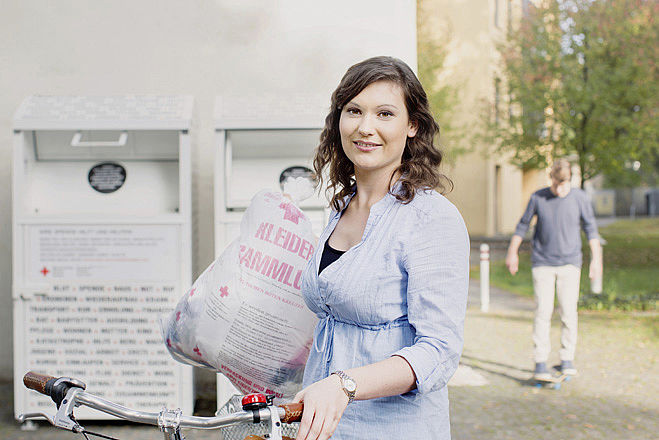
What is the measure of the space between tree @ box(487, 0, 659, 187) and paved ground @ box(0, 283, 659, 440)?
5.67 metres

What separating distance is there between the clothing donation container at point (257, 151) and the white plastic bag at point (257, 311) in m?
1.94

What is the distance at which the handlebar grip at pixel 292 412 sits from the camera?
46.6 inches

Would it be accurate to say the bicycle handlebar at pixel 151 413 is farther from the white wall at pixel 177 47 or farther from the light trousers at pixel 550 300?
the light trousers at pixel 550 300

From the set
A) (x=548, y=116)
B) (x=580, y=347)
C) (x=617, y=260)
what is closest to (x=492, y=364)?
(x=580, y=347)

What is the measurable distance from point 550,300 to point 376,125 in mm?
4666

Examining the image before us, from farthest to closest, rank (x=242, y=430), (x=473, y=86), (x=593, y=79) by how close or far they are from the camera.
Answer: (x=473, y=86) < (x=593, y=79) < (x=242, y=430)

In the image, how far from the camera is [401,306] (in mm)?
1433

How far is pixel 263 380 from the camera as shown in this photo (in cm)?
201

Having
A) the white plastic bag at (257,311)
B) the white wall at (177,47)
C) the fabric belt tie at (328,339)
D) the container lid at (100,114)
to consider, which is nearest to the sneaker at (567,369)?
the white wall at (177,47)

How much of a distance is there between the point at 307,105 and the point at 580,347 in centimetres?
452

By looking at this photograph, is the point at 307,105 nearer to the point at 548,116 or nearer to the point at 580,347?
the point at 580,347

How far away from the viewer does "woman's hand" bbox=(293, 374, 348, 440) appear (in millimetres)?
1176

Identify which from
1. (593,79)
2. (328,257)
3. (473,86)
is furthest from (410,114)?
(473,86)

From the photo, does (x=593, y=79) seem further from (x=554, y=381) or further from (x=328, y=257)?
(x=328, y=257)
